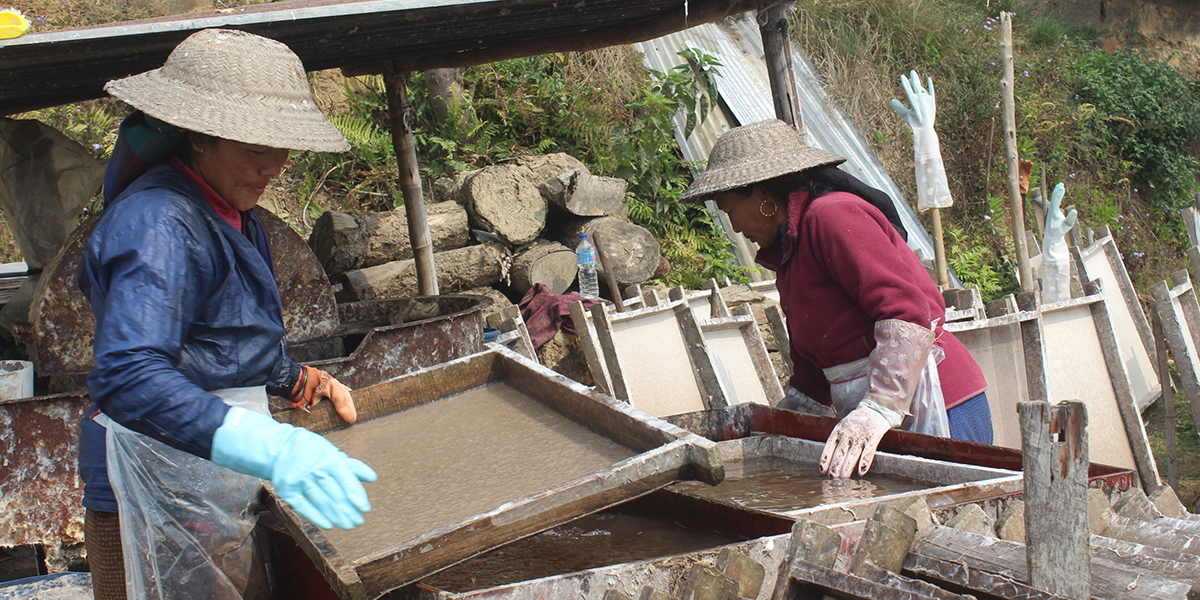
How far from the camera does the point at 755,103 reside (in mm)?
10148

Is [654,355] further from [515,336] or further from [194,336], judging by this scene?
[194,336]

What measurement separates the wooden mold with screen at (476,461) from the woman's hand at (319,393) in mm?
46

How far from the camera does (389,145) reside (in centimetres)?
970

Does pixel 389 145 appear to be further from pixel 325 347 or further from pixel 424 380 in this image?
pixel 424 380

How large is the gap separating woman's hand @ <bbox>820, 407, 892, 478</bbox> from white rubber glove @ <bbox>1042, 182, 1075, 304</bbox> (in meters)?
3.78


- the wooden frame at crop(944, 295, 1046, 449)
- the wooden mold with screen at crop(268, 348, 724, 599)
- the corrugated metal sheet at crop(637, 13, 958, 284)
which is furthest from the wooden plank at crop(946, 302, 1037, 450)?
the corrugated metal sheet at crop(637, 13, 958, 284)

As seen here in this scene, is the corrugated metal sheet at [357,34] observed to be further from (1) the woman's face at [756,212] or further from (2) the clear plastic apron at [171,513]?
(2) the clear plastic apron at [171,513]

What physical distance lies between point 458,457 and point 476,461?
0.25 ft

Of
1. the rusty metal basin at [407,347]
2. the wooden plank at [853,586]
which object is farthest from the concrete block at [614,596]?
the rusty metal basin at [407,347]

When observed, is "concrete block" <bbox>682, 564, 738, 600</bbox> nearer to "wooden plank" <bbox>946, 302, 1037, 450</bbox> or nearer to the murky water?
the murky water

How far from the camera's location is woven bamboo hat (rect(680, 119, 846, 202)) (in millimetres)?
2936

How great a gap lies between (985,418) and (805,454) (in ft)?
2.30

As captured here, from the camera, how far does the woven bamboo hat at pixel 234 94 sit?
6.15ft

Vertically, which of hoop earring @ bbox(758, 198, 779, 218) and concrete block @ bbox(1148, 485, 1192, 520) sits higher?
hoop earring @ bbox(758, 198, 779, 218)
